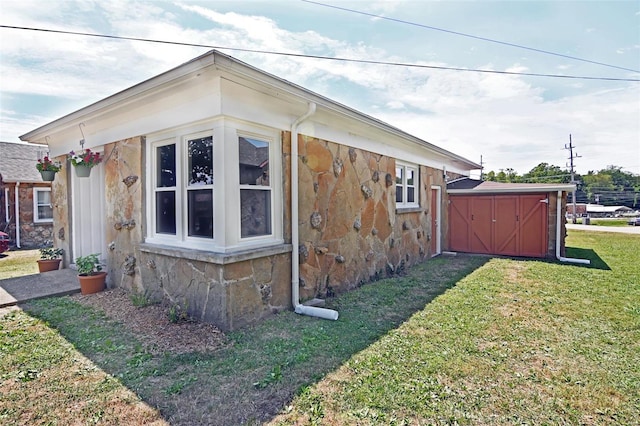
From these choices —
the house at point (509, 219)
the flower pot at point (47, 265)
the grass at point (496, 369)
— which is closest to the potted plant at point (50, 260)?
the flower pot at point (47, 265)

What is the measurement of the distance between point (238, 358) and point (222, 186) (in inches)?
74.9

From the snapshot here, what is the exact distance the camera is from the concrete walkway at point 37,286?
16.9 ft

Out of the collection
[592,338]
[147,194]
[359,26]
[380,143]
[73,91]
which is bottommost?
[592,338]

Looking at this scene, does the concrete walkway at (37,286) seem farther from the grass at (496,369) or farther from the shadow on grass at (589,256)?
the shadow on grass at (589,256)

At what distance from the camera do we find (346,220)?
20.1 ft

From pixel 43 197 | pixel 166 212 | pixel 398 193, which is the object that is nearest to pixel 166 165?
pixel 166 212

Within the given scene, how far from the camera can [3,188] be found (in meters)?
11.9

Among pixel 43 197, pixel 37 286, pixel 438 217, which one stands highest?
pixel 43 197

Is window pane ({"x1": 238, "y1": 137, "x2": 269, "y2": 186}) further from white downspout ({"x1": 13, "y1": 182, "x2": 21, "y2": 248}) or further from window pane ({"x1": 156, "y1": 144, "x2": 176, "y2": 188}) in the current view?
white downspout ({"x1": 13, "y1": 182, "x2": 21, "y2": 248})

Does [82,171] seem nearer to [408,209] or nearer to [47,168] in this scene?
[47,168]

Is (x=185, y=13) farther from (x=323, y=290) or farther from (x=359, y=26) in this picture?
(x=323, y=290)

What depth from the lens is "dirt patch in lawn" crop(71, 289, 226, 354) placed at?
3.64 m

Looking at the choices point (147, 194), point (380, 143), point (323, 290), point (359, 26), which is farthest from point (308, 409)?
point (359, 26)

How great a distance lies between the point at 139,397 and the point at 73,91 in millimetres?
6621
